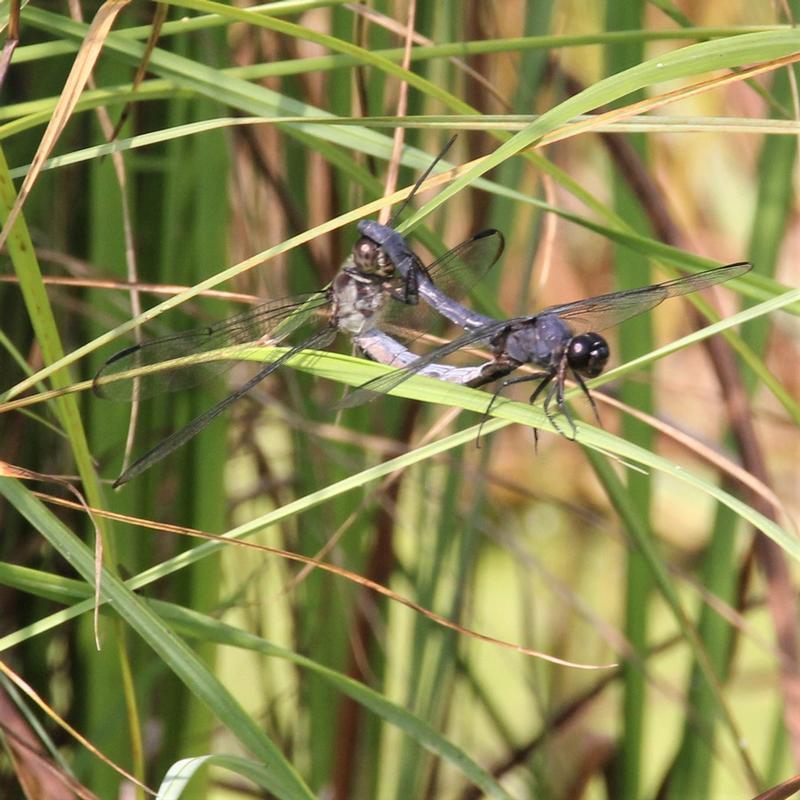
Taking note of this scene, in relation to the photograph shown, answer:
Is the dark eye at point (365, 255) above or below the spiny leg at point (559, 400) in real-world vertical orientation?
above

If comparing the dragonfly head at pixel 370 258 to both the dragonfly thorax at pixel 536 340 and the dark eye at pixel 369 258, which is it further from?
the dragonfly thorax at pixel 536 340

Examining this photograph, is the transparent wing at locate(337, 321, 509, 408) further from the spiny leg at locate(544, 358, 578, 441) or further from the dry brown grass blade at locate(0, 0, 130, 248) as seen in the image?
the dry brown grass blade at locate(0, 0, 130, 248)

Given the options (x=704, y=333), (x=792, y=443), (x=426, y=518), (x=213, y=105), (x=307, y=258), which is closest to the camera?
(x=704, y=333)

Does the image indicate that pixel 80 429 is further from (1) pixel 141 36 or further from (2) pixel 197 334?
(1) pixel 141 36

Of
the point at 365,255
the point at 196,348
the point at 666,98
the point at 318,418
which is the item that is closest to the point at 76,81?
the point at 196,348

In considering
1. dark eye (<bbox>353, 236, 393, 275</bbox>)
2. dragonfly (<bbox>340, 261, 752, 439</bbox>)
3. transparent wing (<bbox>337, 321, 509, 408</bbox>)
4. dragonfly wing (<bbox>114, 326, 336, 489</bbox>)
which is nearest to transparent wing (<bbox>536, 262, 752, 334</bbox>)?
dragonfly (<bbox>340, 261, 752, 439</bbox>)

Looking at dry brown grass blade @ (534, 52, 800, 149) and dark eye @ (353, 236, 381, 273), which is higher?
dry brown grass blade @ (534, 52, 800, 149)

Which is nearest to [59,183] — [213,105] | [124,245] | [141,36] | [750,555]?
[124,245]

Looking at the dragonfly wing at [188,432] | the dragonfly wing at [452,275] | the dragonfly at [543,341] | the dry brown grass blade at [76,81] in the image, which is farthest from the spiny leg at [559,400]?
the dry brown grass blade at [76,81]
